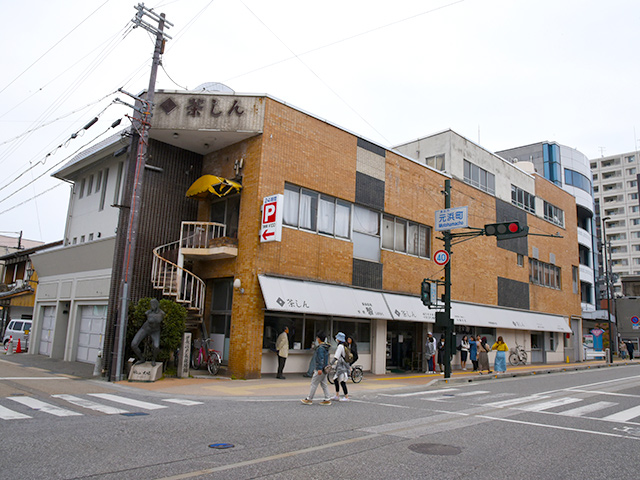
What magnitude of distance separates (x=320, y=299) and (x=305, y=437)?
10319mm

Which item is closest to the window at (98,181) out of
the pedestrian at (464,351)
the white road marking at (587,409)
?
the pedestrian at (464,351)

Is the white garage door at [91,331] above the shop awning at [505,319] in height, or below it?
below

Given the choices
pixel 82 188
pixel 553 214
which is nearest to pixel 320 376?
pixel 82 188

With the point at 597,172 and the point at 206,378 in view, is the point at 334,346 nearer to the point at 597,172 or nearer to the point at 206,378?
the point at 206,378

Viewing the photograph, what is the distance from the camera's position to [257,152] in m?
17.6

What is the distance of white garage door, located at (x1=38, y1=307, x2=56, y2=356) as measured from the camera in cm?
2288

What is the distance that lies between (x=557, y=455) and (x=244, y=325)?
438 inches

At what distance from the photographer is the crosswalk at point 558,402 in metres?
10.7

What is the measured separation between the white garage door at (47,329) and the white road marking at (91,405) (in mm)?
12621

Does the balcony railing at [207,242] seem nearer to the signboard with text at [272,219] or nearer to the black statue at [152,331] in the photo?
the signboard with text at [272,219]

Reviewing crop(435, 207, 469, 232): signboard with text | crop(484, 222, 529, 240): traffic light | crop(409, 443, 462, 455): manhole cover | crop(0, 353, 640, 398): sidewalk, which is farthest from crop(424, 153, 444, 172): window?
crop(409, 443, 462, 455): manhole cover

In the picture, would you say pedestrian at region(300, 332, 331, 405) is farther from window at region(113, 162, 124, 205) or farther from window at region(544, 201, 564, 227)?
window at region(544, 201, 564, 227)

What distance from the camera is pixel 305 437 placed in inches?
297

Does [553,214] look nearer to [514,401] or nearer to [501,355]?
[501,355]
